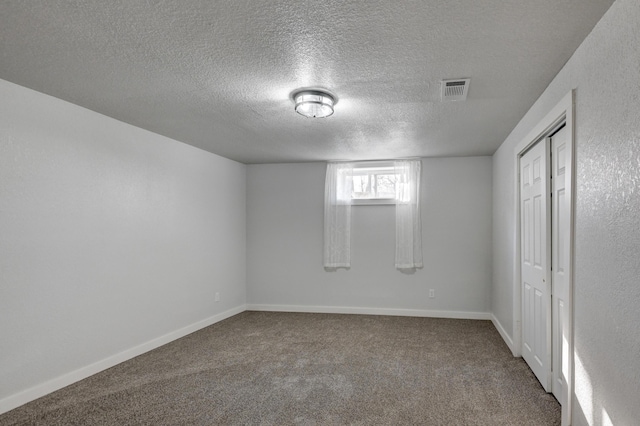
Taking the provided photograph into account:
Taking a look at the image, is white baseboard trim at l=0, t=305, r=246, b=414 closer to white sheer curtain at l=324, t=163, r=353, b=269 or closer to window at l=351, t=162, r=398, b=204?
white sheer curtain at l=324, t=163, r=353, b=269

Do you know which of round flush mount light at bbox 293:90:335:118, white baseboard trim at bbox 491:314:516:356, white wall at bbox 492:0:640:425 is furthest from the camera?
white baseboard trim at bbox 491:314:516:356

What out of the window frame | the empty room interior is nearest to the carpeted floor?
the empty room interior

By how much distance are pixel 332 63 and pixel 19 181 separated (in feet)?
7.99

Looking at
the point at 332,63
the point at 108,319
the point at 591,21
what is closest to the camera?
the point at 591,21

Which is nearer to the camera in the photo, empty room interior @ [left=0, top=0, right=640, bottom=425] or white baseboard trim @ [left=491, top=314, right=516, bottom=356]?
empty room interior @ [left=0, top=0, right=640, bottom=425]

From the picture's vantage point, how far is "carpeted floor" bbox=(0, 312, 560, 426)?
2.69 m

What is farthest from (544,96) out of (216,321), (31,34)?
(216,321)

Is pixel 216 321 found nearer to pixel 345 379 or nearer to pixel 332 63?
pixel 345 379

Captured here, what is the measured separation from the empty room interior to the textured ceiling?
20 mm

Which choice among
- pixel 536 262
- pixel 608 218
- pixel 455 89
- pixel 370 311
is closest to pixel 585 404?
pixel 608 218

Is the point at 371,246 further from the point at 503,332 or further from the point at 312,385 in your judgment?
the point at 312,385

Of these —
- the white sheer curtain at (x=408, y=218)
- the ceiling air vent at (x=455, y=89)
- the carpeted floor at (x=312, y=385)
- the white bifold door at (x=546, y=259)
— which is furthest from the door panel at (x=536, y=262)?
the white sheer curtain at (x=408, y=218)

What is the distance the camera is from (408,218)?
5.84m

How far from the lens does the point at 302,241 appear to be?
20.7 feet
